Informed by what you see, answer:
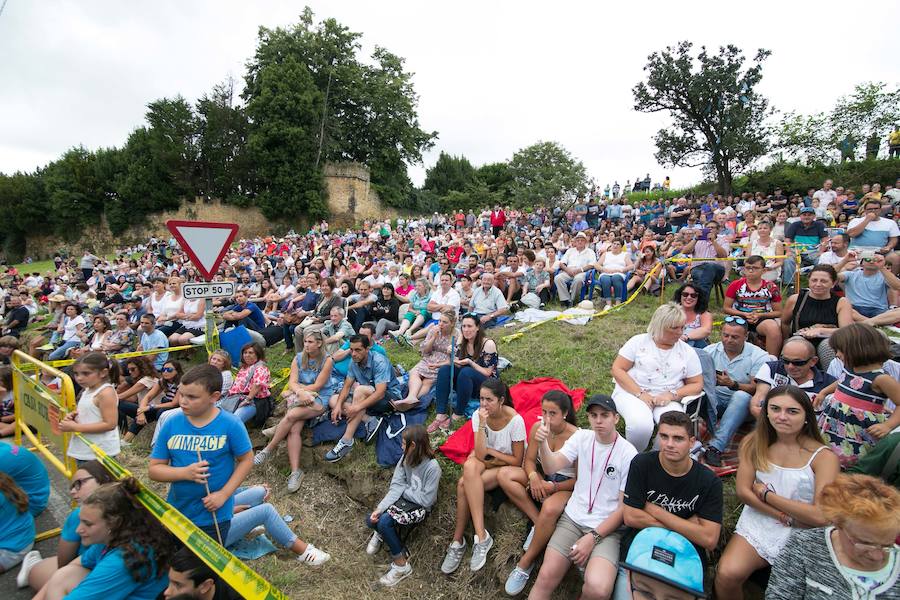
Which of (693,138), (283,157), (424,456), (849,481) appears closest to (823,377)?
(849,481)

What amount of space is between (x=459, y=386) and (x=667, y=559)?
9.89 ft

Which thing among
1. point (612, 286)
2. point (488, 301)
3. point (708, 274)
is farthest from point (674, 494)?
point (612, 286)

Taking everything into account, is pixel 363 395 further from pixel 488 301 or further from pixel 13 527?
pixel 488 301

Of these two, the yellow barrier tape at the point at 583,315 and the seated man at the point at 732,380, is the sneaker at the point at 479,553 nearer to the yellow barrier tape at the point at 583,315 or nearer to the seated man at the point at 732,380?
the seated man at the point at 732,380

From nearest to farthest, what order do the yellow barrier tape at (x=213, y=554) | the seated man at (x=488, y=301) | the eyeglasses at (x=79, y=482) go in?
the yellow barrier tape at (x=213, y=554) → the eyeglasses at (x=79, y=482) → the seated man at (x=488, y=301)

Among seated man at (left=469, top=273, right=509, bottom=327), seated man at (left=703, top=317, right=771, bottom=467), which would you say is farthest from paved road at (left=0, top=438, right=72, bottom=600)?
seated man at (left=469, top=273, right=509, bottom=327)

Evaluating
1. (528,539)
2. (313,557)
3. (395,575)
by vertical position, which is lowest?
(395,575)

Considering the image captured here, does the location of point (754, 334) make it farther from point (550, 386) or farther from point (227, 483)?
point (227, 483)

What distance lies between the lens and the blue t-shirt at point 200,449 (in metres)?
3.28

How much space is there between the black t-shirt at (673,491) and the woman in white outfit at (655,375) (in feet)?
2.84

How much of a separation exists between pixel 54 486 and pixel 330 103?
40329 mm

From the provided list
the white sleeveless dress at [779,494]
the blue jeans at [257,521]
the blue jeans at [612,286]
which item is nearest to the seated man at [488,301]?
the blue jeans at [612,286]

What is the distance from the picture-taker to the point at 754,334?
223 inches

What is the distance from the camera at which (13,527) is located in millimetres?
3625
